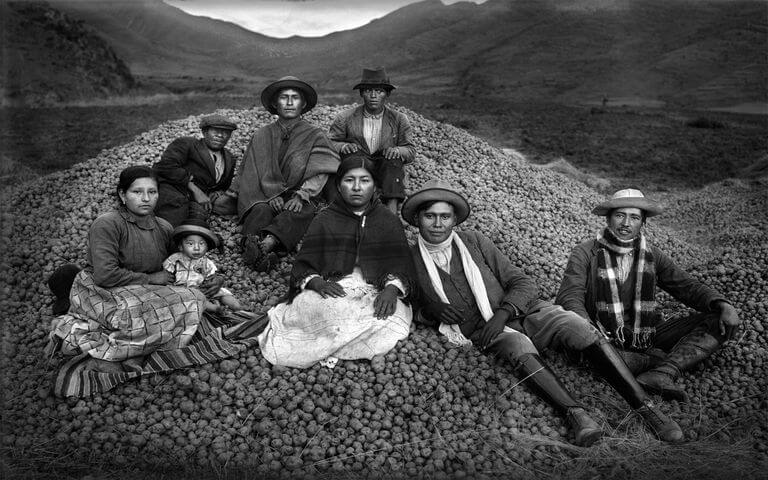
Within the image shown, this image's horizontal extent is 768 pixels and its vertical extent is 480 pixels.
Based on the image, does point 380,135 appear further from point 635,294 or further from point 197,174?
point 635,294

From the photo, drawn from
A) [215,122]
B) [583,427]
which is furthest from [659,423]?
[215,122]

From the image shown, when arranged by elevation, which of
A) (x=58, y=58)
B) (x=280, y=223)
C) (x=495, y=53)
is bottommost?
(x=280, y=223)

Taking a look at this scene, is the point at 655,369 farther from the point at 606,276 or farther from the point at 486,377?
the point at 486,377

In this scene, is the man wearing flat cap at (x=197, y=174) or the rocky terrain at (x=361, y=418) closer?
the rocky terrain at (x=361, y=418)

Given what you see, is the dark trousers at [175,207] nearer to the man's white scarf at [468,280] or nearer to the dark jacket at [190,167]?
the dark jacket at [190,167]

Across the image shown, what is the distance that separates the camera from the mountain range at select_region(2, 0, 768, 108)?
10.9 metres

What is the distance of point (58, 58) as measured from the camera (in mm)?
15445

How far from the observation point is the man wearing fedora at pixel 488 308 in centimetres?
301

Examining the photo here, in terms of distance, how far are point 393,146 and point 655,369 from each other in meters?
2.84

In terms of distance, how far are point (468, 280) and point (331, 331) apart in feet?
2.88

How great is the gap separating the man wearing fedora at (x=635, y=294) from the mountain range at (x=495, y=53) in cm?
779

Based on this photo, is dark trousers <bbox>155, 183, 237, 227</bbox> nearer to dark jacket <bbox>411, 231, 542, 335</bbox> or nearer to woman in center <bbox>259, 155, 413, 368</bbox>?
woman in center <bbox>259, 155, 413, 368</bbox>

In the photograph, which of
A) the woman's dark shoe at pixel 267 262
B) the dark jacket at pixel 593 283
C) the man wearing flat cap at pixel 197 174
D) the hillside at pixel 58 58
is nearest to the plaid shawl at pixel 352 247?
the woman's dark shoe at pixel 267 262

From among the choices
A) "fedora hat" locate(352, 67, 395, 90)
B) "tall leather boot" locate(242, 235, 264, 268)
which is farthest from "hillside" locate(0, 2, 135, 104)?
"tall leather boot" locate(242, 235, 264, 268)
